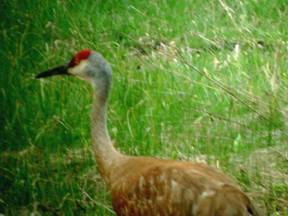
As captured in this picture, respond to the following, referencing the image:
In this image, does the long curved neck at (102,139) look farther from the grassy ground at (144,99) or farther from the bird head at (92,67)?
the grassy ground at (144,99)

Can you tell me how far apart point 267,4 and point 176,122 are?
238cm

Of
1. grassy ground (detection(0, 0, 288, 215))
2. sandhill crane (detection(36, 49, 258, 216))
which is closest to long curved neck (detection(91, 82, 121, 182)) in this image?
sandhill crane (detection(36, 49, 258, 216))

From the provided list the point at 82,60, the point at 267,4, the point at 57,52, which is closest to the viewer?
the point at 82,60

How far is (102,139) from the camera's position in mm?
6719

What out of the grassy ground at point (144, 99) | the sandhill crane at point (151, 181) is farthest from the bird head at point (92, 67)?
the grassy ground at point (144, 99)

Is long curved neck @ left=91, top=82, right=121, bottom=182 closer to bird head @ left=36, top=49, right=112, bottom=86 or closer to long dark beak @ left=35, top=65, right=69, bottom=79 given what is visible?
bird head @ left=36, top=49, right=112, bottom=86

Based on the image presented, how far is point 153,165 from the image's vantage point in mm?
6312

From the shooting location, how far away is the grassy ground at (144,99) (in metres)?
7.24

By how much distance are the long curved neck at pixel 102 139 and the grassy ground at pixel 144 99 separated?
20.7 inches

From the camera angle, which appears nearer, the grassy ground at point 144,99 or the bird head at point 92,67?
the bird head at point 92,67

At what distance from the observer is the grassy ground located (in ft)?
23.7

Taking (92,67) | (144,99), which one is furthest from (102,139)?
(144,99)

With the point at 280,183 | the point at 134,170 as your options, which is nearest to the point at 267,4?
the point at 280,183

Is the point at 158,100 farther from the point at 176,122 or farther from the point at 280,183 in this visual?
the point at 280,183
